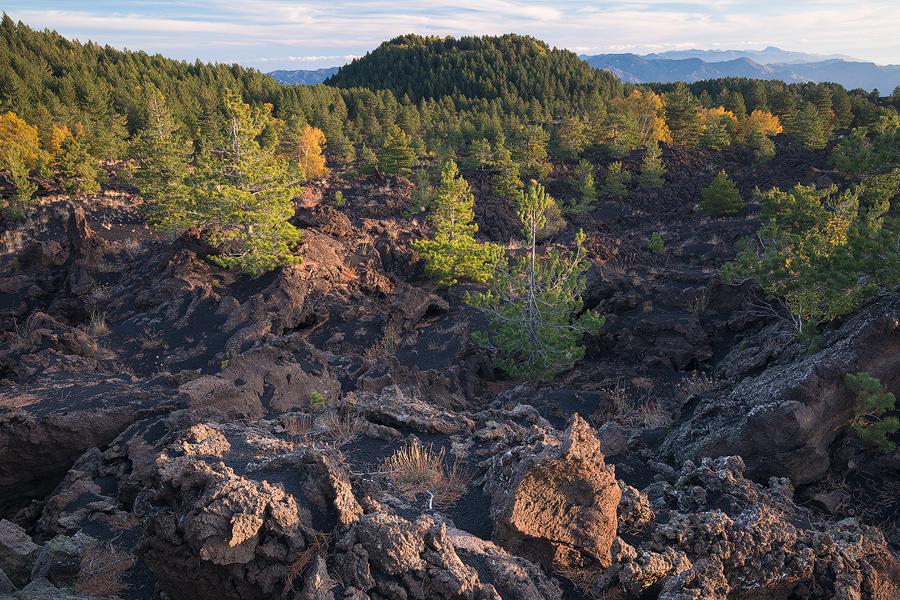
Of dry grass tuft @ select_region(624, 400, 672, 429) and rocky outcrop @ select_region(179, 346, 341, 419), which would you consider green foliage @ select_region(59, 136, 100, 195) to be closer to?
rocky outcrop @ select_region(179, 346, 341, 419)

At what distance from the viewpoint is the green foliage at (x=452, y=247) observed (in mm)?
14062

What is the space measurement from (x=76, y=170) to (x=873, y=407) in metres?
32.3

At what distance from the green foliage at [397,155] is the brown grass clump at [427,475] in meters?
29.3

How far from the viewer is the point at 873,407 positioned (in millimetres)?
4770

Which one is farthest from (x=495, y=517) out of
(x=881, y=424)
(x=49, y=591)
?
(x=881, y=424)

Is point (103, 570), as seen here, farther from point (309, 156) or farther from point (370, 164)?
point (370, 164)

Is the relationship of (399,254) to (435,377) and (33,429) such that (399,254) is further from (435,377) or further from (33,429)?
(33,429)

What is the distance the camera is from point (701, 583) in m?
3.34

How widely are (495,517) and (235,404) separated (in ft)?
17.4

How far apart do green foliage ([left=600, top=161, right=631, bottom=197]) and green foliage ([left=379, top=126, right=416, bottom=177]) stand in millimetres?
14638

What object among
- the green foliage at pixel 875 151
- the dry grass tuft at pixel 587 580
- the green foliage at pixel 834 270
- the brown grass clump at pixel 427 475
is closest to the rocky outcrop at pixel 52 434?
the brown grass clump at pixel 427 475

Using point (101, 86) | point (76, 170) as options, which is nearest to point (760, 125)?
point (76, 170)

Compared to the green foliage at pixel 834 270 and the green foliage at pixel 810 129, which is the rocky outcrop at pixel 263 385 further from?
the green foliage at pixel 810 129

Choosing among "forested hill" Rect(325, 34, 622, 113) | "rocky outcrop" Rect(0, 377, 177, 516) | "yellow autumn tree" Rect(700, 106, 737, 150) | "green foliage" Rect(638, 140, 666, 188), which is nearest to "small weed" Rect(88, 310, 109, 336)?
"rocky outcrop" Rect(0, 377, 177, 516)
